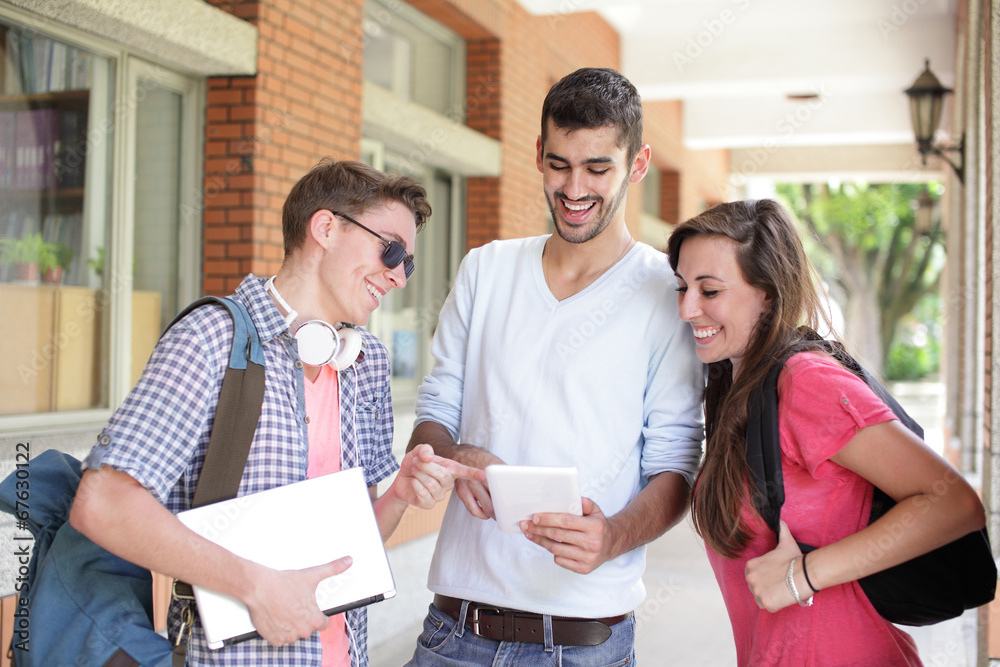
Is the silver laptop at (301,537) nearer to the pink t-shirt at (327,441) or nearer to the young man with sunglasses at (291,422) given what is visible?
the young man with sunglasses at (291,422)

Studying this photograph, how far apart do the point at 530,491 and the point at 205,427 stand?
680 mm

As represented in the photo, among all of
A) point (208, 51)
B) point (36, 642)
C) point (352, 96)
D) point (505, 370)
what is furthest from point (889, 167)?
point (36, 642)

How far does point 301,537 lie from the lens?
1780 millimetres

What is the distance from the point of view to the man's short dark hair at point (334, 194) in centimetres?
211

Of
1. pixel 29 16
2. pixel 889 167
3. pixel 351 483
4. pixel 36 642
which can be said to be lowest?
pixel 36 642

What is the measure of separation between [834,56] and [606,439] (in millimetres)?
9534

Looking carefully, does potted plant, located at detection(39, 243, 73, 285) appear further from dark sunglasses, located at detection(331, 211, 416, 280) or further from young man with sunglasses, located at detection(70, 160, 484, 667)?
dark sunglasses, located at detection(331, 211, 416, 280)

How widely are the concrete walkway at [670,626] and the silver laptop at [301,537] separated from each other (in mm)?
3176

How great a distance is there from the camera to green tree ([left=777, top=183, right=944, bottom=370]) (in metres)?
25.6

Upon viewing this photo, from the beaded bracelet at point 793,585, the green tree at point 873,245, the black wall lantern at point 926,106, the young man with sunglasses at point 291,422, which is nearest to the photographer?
the young man with sunglasses at point 291,422

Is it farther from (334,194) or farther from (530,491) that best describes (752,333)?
(334,194)

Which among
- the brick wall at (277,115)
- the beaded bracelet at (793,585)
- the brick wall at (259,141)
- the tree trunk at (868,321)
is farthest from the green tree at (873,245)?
the beaded bracelet at (793,585)

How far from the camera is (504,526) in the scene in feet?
6.50

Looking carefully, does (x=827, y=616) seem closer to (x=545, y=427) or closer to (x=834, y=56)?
(x=545, y=427)
